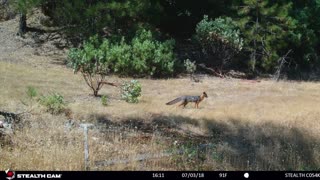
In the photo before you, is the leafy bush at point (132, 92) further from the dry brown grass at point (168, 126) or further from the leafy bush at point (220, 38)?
the leafy bush at point (220, 38)

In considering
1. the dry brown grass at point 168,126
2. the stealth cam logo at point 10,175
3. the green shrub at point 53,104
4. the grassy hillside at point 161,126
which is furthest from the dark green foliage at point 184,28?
the stealth cam logo at point 10,175

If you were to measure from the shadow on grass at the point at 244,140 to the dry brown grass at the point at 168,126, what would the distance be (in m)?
0.02

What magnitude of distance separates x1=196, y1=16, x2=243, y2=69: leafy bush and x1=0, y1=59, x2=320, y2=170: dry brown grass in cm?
358

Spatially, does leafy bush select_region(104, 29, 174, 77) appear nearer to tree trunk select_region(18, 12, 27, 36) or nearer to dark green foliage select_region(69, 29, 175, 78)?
dark green foliage select_region(69, 29, 175, 78)

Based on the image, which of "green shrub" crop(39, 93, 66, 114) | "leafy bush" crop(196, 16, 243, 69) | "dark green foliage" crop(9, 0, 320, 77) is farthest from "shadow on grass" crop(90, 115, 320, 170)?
"leafy bush" crop(196, 16, 243, 69)

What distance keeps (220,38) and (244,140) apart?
13.2 metres

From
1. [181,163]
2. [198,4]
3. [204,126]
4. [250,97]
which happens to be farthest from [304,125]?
[198,4]

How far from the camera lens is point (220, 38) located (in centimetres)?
2545

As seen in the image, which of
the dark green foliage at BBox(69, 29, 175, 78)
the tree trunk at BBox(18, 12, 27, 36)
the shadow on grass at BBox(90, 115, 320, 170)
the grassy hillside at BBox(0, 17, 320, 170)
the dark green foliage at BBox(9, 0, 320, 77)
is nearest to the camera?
the grassy hillside at BBox(0, 17, 320, 170)

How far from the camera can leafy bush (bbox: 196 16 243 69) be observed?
25.4 meters

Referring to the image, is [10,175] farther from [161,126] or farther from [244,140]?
[244,140]

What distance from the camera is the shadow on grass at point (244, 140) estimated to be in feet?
34.0

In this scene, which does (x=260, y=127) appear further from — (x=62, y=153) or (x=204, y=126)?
(x=62, y=153)

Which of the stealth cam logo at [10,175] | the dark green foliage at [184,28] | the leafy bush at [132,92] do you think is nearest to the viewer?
the stealth cam logo at [10,175]
